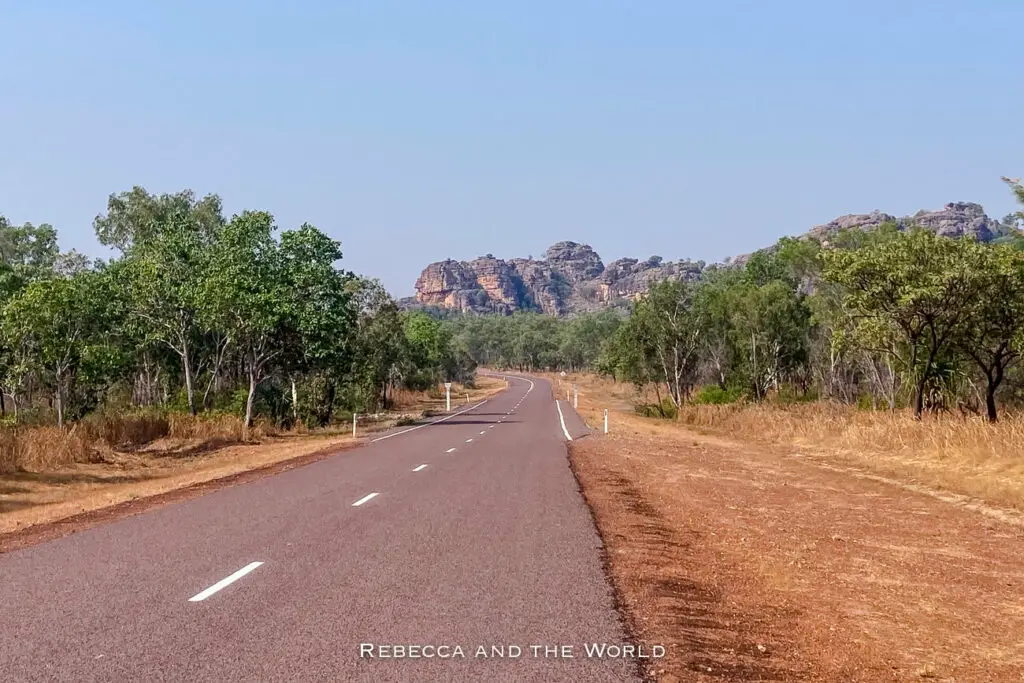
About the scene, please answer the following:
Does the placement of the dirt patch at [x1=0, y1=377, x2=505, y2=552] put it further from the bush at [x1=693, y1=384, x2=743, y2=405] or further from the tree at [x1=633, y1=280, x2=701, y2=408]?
the bush at [x1=693, y1=384, x2=743, y2=405]

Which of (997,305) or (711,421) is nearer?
(997,305)

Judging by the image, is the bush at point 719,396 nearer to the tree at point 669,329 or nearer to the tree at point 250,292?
the tree at point 669,329

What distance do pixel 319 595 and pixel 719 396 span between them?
50.4 m

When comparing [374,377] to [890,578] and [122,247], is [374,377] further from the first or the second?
[890,578]

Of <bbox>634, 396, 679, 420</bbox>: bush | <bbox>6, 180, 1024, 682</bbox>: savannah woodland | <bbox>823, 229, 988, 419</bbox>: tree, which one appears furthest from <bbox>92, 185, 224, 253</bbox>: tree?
<bbox>823, 229, 988, 419</bbox>: tree

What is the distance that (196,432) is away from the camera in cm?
4047

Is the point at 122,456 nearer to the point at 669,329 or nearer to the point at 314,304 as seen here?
the point at 314,304

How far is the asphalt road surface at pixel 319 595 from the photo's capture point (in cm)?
646

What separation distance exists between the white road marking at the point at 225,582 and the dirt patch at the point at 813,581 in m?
3.82

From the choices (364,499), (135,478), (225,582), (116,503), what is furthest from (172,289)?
(225,582)

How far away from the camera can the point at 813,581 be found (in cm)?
1083

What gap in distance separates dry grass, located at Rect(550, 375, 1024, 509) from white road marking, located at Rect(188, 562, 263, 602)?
14.4m

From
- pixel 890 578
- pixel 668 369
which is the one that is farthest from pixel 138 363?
pixel 890 578

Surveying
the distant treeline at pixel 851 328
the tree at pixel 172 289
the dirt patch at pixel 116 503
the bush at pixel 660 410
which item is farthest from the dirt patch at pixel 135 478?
the bush at pixel 660 410
